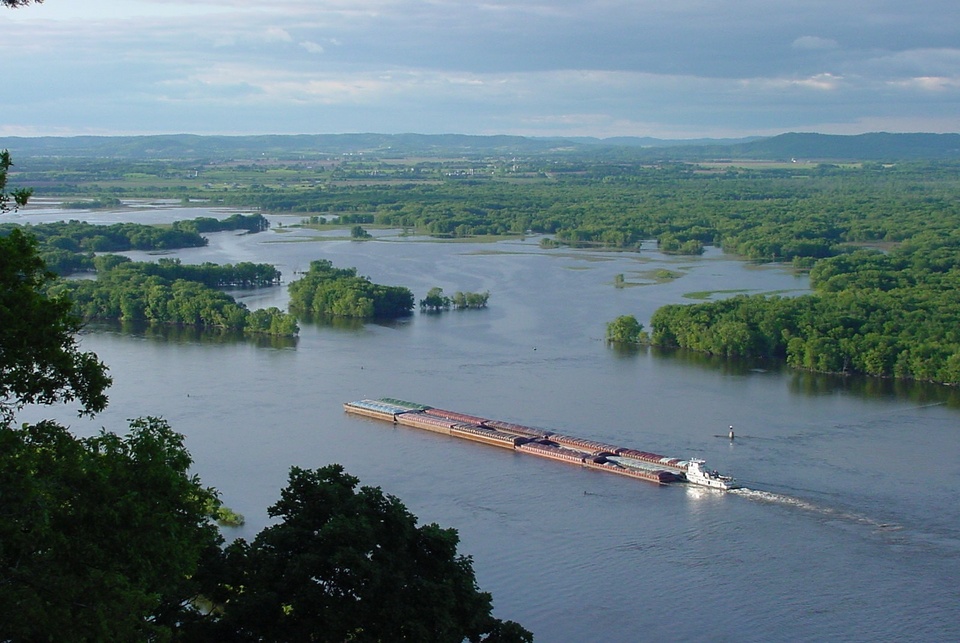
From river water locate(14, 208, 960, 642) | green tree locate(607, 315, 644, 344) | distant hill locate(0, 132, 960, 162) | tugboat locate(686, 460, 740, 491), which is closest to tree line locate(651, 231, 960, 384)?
green tree locate(607, 315, 644, 344)

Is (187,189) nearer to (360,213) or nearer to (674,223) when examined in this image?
(360,213)

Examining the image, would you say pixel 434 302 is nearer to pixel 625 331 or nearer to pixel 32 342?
pixel 625 331

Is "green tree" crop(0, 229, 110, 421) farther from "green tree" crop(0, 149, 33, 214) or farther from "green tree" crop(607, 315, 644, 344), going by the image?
"green tree" crop(607, 315, 644, 344)

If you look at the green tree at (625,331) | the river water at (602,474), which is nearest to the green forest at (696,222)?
the green tree at (625,331)

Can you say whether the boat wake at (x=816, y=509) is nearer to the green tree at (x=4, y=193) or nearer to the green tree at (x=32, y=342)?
the green tree at (x=32, y=342)

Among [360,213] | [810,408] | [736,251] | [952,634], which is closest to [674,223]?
[736,251]

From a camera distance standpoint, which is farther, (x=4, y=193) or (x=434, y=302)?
(x=434, y=302)

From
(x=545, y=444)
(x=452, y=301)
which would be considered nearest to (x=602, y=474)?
(x=545, y=444)
